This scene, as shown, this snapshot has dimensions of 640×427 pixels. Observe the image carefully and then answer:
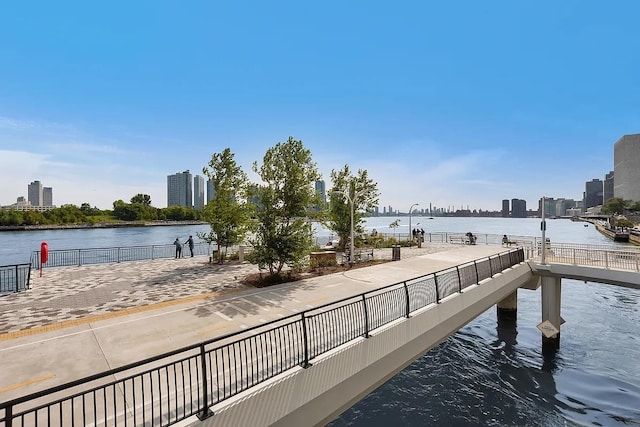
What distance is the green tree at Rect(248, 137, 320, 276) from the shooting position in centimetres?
1504

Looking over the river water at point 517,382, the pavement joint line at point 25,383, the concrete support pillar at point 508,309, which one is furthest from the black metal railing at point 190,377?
the concrete support pillar at point 508,309

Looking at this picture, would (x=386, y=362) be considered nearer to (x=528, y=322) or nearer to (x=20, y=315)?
(x=20, y=315)

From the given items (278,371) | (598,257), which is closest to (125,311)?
(278,371)

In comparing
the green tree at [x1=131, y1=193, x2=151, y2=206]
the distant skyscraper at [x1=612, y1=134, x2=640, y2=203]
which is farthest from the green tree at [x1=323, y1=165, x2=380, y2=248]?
the distant skyscraper at [x1=612, y1=134, x2=640, y2=203]

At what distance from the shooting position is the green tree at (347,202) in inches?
1091

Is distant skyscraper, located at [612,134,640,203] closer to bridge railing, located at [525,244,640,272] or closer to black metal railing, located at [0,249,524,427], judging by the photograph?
bridge railing, located at [525,244,640,272]

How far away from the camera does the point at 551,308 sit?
1820 cm

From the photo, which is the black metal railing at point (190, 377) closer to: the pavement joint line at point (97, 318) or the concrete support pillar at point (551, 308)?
the pavement joint line at point (97, 318)

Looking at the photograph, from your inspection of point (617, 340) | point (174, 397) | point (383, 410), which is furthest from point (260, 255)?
point (617, 340)

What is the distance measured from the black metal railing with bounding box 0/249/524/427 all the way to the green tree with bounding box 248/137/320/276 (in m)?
6.25

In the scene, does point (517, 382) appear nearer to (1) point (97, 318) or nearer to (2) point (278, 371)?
(2) point (278, 371)

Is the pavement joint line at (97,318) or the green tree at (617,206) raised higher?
the green tree at (617,206)

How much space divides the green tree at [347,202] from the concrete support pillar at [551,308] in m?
13.8

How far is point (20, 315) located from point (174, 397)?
863 cm
